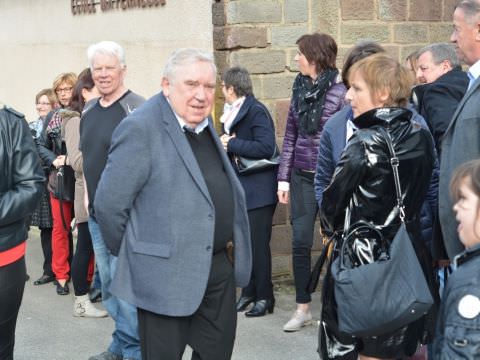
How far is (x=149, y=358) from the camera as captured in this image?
4.03 metres

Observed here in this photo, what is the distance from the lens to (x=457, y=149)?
3.87 m

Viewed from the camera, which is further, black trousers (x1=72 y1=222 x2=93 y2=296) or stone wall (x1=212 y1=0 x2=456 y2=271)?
stone wall (x1=212 y1=0 x2=456 y2=271)

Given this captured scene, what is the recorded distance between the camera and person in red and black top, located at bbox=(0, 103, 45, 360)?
4301mm

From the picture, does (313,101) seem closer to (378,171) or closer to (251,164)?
(251,164)

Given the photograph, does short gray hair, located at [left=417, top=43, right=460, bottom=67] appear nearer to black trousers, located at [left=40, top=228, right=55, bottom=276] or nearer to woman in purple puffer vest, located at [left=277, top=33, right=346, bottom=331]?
woman in purple puffer vest, located at [left=277, top=33, right=346, bottom=331]

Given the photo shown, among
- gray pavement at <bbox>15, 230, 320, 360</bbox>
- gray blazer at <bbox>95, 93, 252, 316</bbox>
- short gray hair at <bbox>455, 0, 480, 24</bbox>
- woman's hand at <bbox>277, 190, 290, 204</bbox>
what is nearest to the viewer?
gray blazer at <bbox>95, 93, 252, 316</bbox>

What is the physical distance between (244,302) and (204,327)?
2.92 m

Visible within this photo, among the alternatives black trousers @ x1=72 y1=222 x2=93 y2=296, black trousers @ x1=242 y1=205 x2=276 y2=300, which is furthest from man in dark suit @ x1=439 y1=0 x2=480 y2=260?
black trousers @ x1=72 y1=222 x2=93 y2=296

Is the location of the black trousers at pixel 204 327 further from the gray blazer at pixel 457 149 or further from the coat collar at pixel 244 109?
the coat collar at pixel 244 109

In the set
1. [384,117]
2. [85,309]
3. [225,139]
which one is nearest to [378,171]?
[384,117]

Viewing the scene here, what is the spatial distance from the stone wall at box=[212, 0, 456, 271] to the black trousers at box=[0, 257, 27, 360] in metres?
3.38

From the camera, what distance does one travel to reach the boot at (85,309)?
23.1 ft

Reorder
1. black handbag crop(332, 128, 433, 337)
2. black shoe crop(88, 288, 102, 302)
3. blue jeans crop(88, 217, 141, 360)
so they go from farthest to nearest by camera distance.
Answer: black shoe crop(88, 288, 102, 302) < blue jeans crop(88, 217, 141, 360) < black handbag crop(332, 128, 433, 337)

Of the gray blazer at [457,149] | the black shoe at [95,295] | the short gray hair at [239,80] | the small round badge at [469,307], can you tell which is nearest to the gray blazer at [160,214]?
the gray blazer at [457,149]
